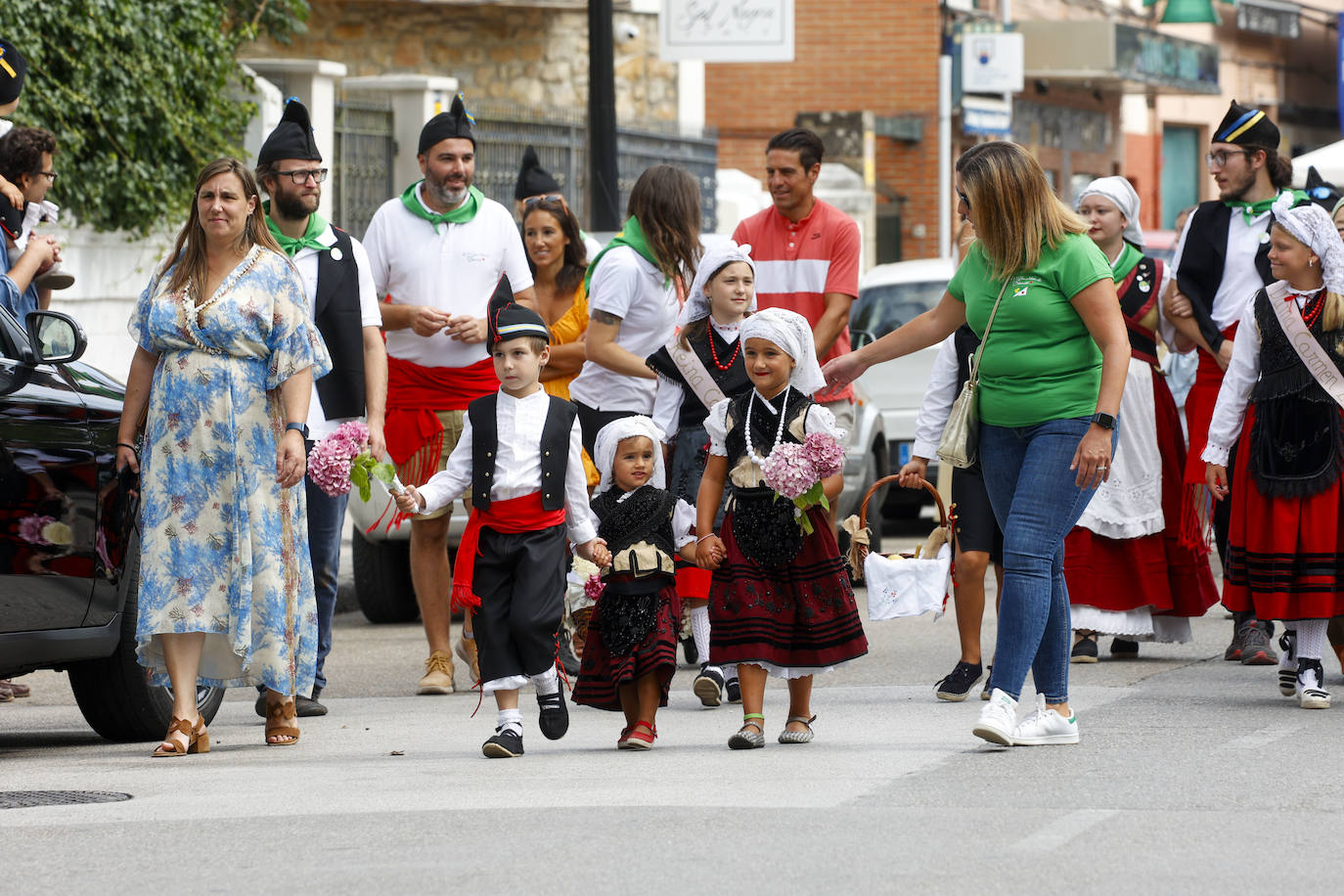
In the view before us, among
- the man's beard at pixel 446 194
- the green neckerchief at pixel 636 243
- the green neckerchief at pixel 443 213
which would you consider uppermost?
the man's beard at pixel 446 194

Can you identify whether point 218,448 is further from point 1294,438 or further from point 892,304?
point 892,304

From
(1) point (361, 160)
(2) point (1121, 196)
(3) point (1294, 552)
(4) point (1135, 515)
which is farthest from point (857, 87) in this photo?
(3) point (1294, 552)

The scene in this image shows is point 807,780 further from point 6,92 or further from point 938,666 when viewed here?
point 6,92

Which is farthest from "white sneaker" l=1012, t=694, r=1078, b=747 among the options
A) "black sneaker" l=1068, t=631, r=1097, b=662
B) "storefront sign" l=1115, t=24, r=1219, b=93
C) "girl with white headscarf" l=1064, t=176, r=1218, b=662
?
"storefront sign" l=1115, t=24, r=1219, b=93

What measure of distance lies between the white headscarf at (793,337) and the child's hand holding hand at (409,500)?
1200 mm

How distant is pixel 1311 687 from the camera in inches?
334

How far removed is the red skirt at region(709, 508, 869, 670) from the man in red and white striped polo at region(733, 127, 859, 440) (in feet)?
5.47

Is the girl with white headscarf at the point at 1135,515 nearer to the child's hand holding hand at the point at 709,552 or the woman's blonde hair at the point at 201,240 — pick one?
the child's hand holding hand at the point at 709,552

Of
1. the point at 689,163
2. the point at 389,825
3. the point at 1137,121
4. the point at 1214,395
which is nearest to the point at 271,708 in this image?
the point at 389,825

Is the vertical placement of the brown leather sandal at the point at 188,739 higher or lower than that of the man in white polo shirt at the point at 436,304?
lower

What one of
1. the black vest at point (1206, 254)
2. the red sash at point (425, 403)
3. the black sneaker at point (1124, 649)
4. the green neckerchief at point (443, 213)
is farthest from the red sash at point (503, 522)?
the black vest at point (1206, 254)

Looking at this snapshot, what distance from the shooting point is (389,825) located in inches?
245

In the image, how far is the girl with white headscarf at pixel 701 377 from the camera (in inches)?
340

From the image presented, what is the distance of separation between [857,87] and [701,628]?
25.1 m
